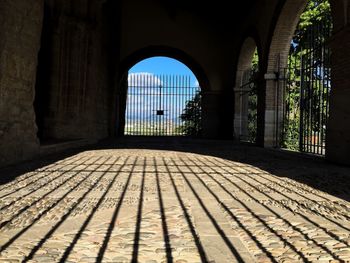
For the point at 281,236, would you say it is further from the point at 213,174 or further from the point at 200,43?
the point at 200,43

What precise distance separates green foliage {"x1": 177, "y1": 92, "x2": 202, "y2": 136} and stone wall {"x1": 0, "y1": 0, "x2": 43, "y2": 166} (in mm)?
13381

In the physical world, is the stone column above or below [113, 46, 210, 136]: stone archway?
below

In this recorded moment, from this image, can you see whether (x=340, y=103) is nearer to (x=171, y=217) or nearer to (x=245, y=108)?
(x=171, y=217)

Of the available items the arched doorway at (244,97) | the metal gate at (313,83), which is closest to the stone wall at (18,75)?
the metal gate at (313,83)

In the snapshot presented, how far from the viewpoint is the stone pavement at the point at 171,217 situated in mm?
2156

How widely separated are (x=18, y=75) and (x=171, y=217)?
4114mm

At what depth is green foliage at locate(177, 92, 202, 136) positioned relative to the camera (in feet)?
65.0

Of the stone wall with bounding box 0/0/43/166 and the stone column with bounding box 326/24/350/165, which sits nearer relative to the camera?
the stone wall with bounding box 0/0/43/166

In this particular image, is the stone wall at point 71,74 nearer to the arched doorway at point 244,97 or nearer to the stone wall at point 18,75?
the stone wall at point 18,75

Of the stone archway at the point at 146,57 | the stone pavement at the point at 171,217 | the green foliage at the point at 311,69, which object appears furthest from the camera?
the stone archway at the point at 146,57

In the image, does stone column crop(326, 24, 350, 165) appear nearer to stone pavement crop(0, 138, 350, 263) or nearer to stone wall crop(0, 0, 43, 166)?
stone pavement crop(0, 138, 350, 263)

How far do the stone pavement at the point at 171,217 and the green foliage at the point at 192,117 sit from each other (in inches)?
573

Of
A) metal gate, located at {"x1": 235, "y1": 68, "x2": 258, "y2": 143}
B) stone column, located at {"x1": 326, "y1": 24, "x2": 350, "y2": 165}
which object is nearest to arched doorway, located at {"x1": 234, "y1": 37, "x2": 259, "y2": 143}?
metal gate, located at {"x1": 235, "y1": 68, "x2": 258, "y2": 143}

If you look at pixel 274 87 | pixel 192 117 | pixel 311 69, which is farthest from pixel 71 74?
pixel 192 117
